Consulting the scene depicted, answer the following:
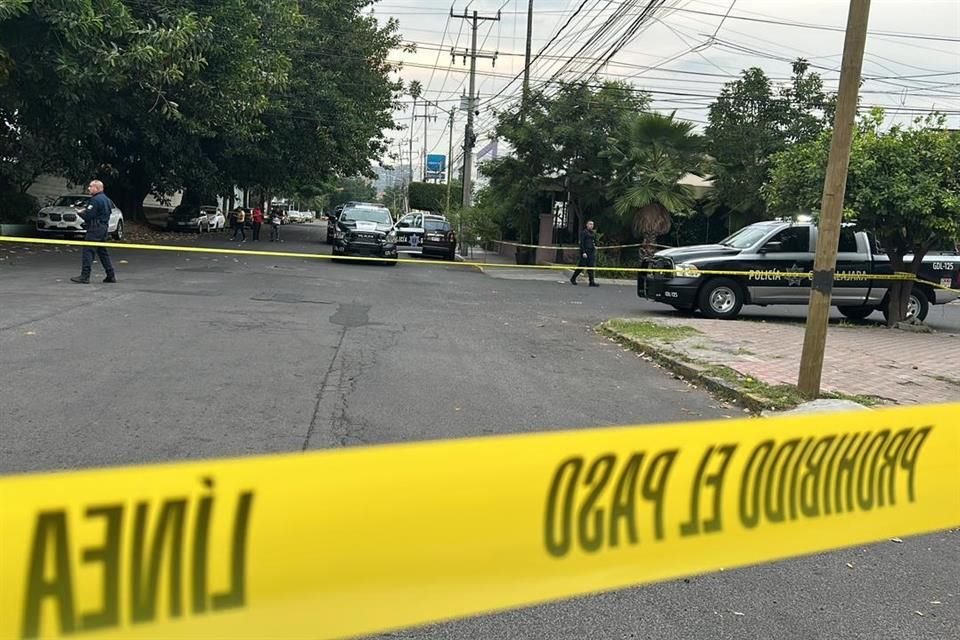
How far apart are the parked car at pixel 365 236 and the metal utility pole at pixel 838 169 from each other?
588 inches

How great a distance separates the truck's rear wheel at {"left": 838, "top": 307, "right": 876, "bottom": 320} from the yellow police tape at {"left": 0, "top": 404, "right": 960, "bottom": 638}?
13686 mm

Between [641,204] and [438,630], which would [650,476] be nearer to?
[438,630]

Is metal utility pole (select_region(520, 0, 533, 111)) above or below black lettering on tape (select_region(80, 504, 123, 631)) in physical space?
above

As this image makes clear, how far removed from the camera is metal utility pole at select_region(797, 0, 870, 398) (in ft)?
22.7

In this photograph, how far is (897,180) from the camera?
40.2ft

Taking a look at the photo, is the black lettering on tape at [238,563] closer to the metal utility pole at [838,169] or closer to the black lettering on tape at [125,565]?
the black lettering on tape at [125,565]

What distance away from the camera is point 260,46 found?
21.6 metres

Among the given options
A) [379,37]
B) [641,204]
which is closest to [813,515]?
[641,204]

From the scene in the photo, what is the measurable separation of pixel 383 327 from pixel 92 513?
944cm

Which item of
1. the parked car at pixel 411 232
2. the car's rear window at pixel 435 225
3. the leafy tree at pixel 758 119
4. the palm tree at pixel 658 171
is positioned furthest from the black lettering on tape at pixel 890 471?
the parked car at pixel 411 232

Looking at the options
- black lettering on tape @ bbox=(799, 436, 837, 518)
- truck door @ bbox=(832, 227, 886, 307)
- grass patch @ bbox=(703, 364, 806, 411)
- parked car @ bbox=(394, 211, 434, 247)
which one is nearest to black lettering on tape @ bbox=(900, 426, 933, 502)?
black lettering on tape @ bbox=(799, 436, 837, 518)

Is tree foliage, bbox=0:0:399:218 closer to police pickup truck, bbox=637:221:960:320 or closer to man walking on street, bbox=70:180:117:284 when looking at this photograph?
man walking on street, bbox=70:180:117:284

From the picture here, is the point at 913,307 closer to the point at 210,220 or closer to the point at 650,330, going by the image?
the point at 650,330

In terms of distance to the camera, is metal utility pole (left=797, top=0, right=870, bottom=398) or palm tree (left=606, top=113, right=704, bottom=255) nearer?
metal utility pole (left=797, top=0, right=870, bottom=398)
